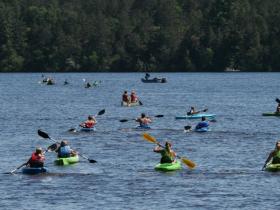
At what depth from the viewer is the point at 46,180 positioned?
60.6m

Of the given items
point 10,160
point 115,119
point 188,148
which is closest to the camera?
point 10,160

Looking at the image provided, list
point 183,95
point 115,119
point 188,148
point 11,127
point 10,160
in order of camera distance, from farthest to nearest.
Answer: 1. point 183,95
2. point 115,119
3. point 11,127
4. point 188,148
5. point 10,160

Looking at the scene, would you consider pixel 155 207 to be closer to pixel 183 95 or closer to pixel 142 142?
pixel 142 142

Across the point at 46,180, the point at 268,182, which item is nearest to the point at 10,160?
the point at 46,180

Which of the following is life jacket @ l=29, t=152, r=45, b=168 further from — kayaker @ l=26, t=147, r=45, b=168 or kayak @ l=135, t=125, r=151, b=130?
kayak @ l=135, t=125, r=151, b=130

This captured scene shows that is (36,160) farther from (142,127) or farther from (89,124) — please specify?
(142,127)

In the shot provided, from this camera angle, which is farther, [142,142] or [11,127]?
[11,127]

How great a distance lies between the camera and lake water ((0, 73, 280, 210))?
180 feet

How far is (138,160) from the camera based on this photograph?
7069 cm

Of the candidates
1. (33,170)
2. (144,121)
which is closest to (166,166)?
(33,170)

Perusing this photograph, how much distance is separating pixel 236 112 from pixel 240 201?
6640 centimetres

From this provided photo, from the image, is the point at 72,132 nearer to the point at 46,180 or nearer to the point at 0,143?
the point at 0,143

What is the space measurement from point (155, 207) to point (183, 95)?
109906 mm

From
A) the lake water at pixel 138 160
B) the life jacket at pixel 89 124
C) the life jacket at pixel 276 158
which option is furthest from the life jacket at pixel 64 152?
the life jacket at pixel 89 124
